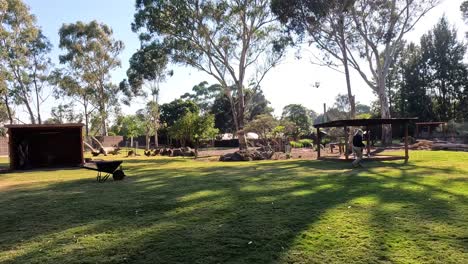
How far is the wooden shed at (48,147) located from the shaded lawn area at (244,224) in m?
11.3

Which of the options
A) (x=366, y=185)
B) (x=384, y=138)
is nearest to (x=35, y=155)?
(x=366, y=185)

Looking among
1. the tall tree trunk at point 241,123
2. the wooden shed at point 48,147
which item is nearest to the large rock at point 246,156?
the tall tree trunk at point 241,123

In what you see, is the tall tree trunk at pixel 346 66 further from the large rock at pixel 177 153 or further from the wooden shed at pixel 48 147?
the wooden shed at pixel 48 147

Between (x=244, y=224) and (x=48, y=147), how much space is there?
18.1 meters

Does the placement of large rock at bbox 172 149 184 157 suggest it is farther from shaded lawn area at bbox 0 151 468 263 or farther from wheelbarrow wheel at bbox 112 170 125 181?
shaded lawn area at bbox 0 151 468 263

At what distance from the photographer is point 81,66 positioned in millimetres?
43688

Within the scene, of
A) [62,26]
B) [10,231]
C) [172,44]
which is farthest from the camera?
[62,26]

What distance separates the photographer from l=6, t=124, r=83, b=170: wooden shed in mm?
19156

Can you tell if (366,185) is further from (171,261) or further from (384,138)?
(384,138)

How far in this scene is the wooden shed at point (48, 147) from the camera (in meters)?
19.2

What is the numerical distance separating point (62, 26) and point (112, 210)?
40.9m

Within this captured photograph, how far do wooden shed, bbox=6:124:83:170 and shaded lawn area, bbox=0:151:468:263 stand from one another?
1127 cm

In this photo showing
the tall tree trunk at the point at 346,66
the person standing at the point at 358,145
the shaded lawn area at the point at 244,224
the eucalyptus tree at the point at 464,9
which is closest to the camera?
the shaded lawn area at the point at 244,224

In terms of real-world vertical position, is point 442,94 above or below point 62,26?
below
